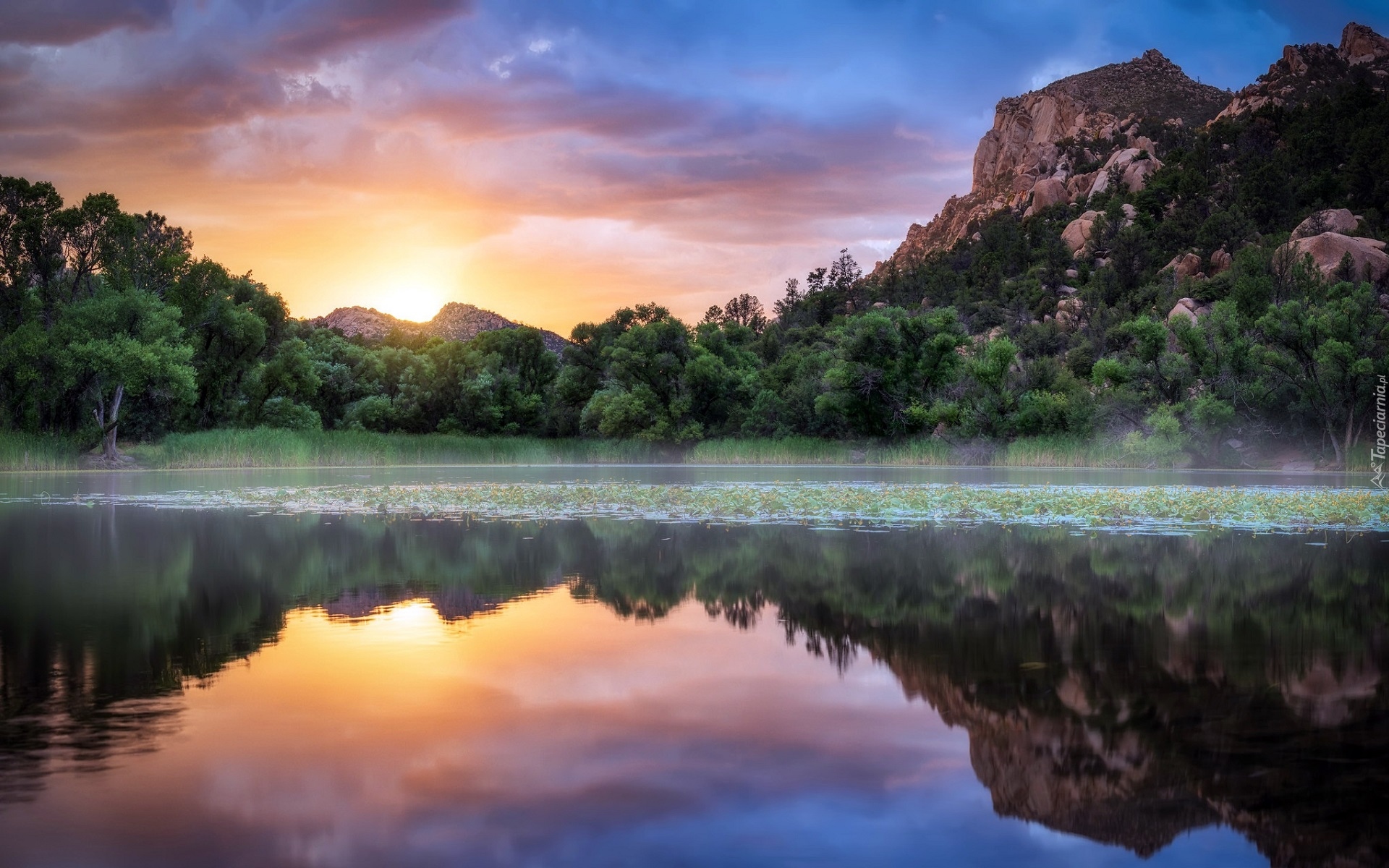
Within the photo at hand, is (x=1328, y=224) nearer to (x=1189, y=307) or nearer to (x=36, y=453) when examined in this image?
(x=1189, y=307)

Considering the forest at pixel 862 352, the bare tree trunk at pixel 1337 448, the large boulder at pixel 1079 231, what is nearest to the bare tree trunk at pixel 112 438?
the forest at pixel 862 352

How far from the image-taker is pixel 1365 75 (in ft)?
461

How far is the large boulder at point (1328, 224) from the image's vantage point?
81.7 m

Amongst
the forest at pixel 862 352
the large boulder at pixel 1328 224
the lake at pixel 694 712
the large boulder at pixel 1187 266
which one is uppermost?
the large boulder at pixel 1328 224

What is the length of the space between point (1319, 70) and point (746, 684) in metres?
162

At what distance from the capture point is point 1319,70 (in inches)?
5630

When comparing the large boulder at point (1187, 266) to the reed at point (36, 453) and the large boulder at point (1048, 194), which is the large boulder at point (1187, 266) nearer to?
the large boulder at point (1048, 194)

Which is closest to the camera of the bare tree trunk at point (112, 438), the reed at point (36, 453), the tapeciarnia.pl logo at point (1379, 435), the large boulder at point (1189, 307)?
the tapeciarnia.pl logo at point (1379, 435)

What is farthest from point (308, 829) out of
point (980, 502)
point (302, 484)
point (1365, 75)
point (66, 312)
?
point (1365, 75)

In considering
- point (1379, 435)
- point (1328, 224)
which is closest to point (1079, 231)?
point (1328, 224)

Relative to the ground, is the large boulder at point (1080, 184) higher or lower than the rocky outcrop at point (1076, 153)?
lower

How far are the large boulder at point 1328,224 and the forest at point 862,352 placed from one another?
1142 mm

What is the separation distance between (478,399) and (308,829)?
78.7 metres

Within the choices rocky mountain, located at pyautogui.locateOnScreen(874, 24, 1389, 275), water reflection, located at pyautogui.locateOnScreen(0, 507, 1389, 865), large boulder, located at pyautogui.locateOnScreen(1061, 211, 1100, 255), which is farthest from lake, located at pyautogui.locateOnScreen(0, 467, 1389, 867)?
rocky mountain, located at pyautogui.locateOnScreen(874, 24, 1389, 275)
